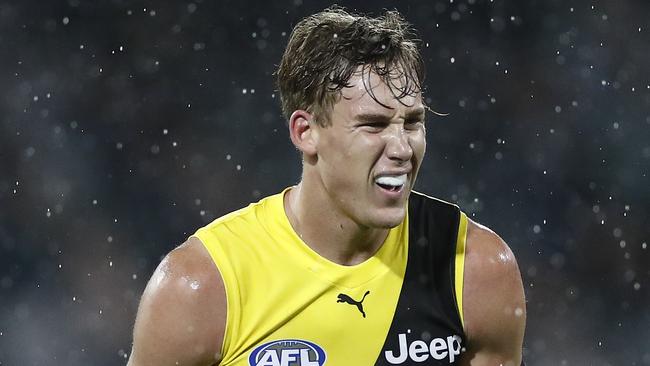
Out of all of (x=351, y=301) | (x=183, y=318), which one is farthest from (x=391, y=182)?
(x=183, y=318)

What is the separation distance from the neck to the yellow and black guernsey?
3cm

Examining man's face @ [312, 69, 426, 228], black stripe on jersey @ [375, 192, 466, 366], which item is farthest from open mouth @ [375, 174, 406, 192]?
black stripe on jersey @ [375, 192, 466, 366]

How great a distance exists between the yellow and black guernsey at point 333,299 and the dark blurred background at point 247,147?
2950 mm

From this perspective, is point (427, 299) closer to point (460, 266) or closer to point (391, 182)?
point (460, 266)

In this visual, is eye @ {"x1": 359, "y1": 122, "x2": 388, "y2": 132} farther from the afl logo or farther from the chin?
the afl logo

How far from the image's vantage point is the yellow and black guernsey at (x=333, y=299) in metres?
3.28

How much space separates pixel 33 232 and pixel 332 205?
3473 millimetres

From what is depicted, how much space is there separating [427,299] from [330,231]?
0.35m

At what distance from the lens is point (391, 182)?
10.3 feet

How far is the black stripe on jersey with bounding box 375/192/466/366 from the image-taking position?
334 centimetres

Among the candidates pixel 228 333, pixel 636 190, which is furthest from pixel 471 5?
pixel 228 333

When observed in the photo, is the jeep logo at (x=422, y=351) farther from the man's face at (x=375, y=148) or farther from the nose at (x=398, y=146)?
the nose at (x=398, y=146)

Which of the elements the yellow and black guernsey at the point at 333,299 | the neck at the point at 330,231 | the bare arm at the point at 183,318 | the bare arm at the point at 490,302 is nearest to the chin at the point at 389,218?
the neck at the point at 330,231

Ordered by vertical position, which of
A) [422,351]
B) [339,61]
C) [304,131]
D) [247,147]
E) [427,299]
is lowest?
[247,147]
